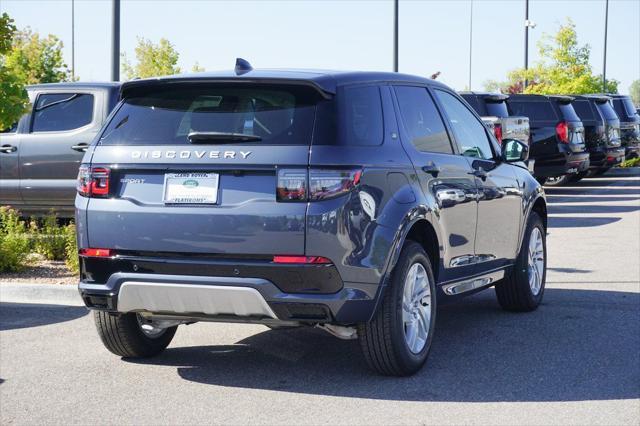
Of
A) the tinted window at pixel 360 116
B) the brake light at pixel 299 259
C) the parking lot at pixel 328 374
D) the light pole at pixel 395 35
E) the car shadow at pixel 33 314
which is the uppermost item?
the light pole at pixel 395 35

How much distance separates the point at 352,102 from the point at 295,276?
111cm

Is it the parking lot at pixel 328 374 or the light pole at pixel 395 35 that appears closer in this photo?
the parking lot at pixel 328 374

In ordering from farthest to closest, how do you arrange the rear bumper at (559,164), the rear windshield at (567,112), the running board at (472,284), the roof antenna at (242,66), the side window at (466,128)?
1. the rear windshield at (567,112)
2. the rear bumper at (559,164)
3. the side window at (466,128)
4. the running board at (472,284)
5. the roof antenna at (242,66)

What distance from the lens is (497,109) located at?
2142 centimetres

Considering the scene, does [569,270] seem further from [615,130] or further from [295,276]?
[615,130]

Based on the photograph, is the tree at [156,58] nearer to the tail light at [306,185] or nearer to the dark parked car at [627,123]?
the dark parked car at [627,123]

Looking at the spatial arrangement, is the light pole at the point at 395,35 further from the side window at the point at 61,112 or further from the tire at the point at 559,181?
the side window at the point at 61,112

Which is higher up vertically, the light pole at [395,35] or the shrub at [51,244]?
the light pole at [395,35]

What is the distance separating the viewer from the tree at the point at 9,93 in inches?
417

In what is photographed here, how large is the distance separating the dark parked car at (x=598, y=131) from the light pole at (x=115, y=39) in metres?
15.5

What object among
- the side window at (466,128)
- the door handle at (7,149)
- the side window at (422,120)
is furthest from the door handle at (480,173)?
the door handle at (7,149)

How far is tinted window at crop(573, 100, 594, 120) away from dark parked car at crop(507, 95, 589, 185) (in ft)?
10.9

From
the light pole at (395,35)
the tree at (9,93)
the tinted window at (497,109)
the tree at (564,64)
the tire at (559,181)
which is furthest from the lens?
the tree at (564,64)

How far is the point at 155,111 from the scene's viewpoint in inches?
257
